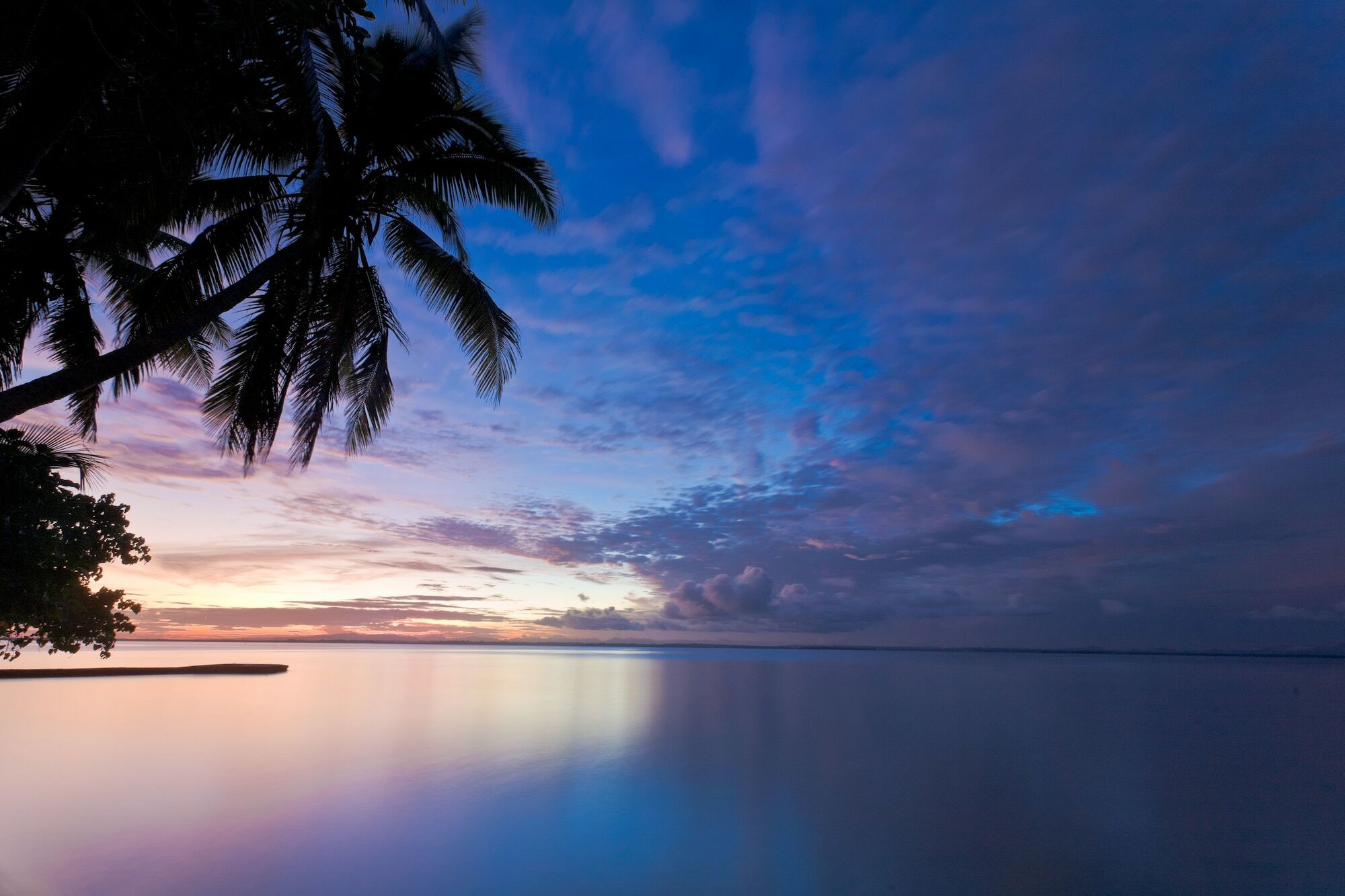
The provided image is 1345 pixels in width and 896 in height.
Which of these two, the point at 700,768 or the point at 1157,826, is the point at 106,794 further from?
the point at 1157,826

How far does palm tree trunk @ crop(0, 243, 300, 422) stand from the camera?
505 cm

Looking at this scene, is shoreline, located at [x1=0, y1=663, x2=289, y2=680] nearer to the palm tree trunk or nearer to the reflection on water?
the reflection on water

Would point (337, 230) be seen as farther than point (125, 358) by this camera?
Yes

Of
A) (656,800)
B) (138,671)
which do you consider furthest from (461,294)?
(138,671)

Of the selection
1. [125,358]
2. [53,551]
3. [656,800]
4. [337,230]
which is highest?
[337,230]

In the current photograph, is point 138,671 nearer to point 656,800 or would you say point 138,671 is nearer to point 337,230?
point 656,800

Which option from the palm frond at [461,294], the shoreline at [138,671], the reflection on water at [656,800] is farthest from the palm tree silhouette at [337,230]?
the shoreline at [138,671]

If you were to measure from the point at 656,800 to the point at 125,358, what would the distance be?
35.3 ft

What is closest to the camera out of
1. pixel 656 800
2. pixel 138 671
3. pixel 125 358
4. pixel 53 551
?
pixel 125 358

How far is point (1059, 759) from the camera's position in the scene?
16109 millimetres

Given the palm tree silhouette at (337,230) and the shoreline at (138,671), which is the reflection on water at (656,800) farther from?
the shoreline at (138,671)

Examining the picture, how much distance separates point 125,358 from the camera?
559cm

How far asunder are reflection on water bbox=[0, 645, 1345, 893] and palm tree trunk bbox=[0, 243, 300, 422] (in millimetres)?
6078

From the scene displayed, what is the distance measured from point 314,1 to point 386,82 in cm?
435
